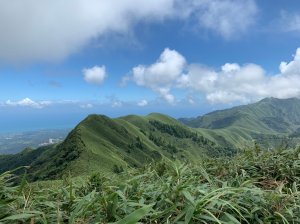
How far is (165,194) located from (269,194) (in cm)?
112

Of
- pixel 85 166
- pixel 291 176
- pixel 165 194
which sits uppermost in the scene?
pixel 165 194

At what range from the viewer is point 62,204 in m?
3.71

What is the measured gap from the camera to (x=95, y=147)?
606ft

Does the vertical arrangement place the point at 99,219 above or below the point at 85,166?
above

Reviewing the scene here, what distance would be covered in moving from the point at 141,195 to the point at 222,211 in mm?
1076

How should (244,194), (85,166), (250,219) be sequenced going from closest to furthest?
1. (250,219)
2. (244,194)
3. (85,166)

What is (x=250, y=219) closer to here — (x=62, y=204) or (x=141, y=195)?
(x=141, y=195)

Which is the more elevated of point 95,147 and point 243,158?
point 243,158

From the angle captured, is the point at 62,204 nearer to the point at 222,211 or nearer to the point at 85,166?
the point at 222,211

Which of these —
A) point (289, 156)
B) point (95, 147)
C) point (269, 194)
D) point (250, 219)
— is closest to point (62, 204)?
point (250, 219)

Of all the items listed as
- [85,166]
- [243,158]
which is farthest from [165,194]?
[85,166]

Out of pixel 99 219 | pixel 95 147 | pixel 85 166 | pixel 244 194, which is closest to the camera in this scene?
pixel 99 219

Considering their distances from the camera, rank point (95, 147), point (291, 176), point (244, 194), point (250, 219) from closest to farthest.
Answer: point (250, 219) < point (244, 194) < point (291, 176) < point (95, 147)

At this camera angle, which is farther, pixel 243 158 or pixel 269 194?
pixel 243 158
